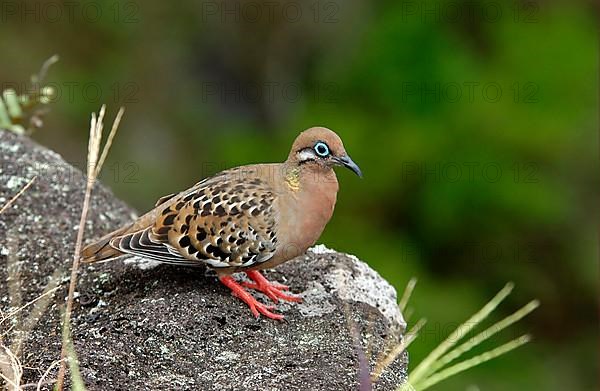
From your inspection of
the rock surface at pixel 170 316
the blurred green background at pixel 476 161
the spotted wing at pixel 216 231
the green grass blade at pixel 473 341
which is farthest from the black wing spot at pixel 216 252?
the blurred green background at pixel 476 161

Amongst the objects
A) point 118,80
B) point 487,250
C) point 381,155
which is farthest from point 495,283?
point 118,80

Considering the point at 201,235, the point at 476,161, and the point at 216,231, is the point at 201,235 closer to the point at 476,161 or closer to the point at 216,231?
the point at 216,231

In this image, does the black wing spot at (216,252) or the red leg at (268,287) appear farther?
the red leg at (268,287)

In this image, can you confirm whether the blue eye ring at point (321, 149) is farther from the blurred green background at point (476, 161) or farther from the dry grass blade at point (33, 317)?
the blurred green background at point (476, 161)

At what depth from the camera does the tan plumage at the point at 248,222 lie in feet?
17.3

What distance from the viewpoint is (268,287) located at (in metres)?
5.48

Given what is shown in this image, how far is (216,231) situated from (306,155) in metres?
0.66

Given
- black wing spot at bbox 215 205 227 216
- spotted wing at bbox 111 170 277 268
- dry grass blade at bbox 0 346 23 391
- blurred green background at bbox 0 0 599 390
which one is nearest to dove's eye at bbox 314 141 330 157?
spotted wing at bbox 111 170 277 268

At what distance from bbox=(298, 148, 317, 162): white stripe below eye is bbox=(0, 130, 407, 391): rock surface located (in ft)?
2.27

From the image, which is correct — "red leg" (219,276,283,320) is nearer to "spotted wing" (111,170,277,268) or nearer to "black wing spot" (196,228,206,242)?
"spotted wing" (111,170,277,268)

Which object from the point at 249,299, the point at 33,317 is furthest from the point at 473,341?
the point at 33,317

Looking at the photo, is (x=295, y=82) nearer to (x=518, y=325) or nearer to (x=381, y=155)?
(x=381, y=155)

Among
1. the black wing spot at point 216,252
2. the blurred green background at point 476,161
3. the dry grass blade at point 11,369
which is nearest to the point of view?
the dry grass blade at point 11,369

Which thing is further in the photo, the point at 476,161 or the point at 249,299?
the point at 476,161
